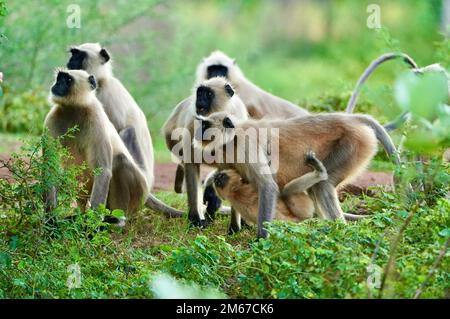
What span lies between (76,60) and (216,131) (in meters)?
2.00

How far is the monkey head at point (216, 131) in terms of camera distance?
570 centimetres

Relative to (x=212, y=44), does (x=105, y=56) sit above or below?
above

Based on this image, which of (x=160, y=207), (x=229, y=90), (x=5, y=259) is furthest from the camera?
(x=160, y=207)

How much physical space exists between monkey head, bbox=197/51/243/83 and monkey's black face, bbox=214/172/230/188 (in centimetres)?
218

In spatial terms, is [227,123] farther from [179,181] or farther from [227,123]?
[179,181]

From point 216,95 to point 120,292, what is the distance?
232 cm

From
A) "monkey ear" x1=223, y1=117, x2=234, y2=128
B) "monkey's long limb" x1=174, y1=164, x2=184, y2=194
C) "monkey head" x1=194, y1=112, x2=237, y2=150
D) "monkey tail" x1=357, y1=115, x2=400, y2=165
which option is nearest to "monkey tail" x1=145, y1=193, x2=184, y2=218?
"monkey's long limb" x1=174, y1=164, x2=184, y2=194

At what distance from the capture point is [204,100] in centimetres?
644

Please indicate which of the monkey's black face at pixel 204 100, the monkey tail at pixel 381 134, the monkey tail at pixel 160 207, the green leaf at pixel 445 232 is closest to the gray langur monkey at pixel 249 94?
the monkey's black face at pixel 204 100

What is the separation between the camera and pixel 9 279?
4.64m

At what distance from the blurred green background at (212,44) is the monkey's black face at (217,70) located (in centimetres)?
102

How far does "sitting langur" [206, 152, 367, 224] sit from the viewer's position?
5832mm

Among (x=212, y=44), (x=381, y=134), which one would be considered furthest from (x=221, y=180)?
(x=212, y=44)
